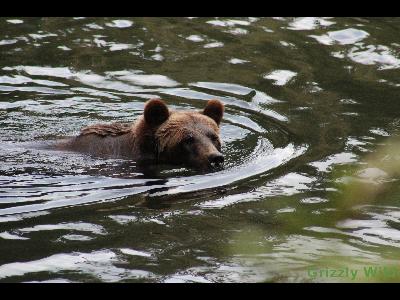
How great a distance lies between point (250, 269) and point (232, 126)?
5.89 m

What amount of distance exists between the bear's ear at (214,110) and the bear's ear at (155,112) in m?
0.61

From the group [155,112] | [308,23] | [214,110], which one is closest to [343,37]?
[308,23]

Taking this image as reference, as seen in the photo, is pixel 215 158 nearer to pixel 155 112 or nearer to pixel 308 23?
pixel 155 112

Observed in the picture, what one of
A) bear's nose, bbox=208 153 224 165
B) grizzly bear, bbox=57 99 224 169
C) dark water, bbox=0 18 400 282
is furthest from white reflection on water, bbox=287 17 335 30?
bear's nose, bbox=208 153 224 165

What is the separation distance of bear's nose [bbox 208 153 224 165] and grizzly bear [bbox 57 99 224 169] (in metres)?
0.22

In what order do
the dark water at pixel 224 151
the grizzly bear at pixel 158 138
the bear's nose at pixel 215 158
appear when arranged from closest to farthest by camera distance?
the dark water at pixel 224 151 → the bear's nose at pixel 215 158 → the grizzly bear at pixel 158 138

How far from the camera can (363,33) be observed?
16891 millimetres

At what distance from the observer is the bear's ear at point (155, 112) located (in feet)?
34.6

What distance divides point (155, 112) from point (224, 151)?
1.14m

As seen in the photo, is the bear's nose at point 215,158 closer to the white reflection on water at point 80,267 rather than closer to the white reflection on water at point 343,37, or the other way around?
the white reflection on water at point 80,267

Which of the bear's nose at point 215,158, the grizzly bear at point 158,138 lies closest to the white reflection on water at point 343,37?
the grizzly bear at point 158,138

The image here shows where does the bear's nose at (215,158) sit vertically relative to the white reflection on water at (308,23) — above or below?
below

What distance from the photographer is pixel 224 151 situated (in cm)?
1118
